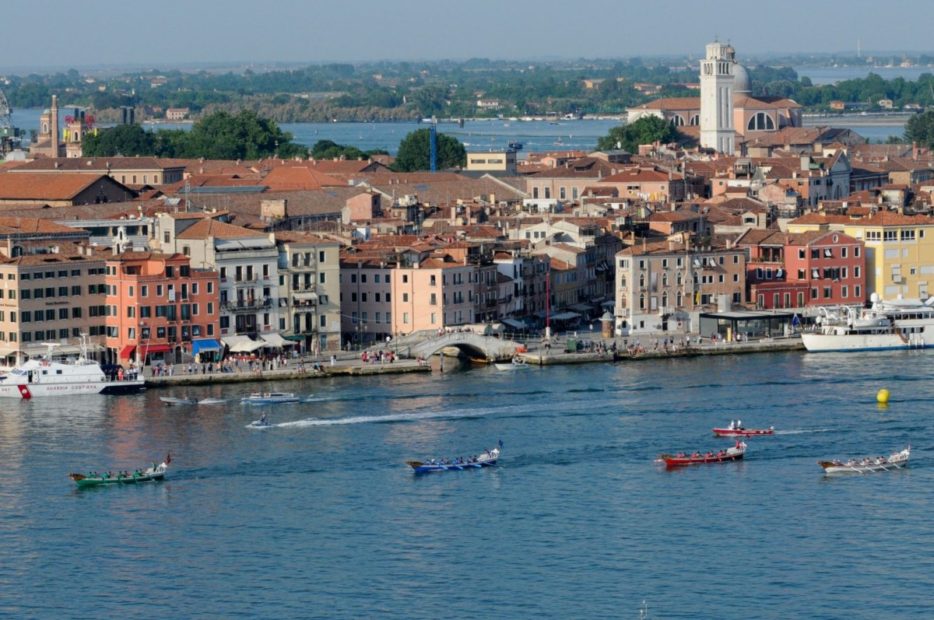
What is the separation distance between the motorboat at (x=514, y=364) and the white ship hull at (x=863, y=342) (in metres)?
3.77

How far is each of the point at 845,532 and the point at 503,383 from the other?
822 centimetres

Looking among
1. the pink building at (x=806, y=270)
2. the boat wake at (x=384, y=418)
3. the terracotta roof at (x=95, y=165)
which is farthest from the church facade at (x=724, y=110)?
the boat wake at (x=384, y=418)

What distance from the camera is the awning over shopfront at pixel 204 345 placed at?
91.9 ft

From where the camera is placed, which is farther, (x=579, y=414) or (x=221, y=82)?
(x=221, y=82)

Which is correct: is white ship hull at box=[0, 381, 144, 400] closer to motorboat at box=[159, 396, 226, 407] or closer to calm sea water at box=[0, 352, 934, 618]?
calm sea water at box=[0, 352, 934, 618]

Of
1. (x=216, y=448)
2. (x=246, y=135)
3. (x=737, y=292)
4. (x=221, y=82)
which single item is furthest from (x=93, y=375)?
(x=221, y=82)

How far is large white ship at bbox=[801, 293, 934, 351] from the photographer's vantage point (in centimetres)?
3042

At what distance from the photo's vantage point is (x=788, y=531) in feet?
64.0

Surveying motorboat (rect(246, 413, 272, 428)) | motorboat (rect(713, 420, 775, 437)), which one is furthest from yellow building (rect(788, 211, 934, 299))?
motorboat (rect(246, 413, 272, 428))

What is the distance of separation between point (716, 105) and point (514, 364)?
32702 mm

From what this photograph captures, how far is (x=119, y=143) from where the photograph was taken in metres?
56.9

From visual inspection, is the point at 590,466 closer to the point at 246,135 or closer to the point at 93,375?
the point at 93,375

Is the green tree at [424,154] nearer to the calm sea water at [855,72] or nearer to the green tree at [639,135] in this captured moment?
the green tree at [639,135]

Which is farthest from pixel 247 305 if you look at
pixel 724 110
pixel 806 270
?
pixel 724 110
